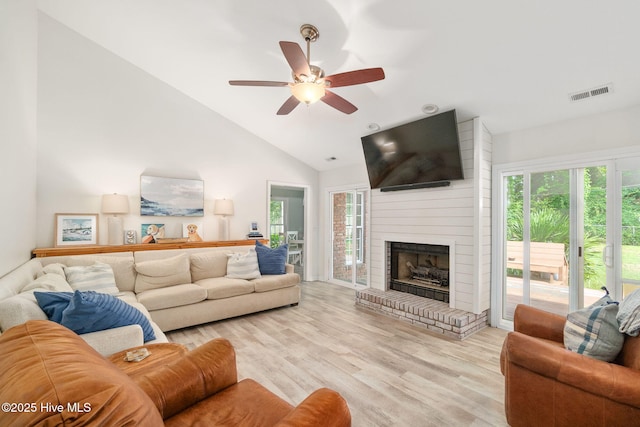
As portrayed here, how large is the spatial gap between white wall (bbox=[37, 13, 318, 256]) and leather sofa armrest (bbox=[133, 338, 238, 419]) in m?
3.36

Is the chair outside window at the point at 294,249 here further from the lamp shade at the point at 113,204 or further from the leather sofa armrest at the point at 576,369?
the leather sofa armrest at the point at 576,369

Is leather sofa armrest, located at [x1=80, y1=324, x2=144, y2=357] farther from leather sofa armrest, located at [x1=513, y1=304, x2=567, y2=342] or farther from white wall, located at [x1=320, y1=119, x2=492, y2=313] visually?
white wall, located at [x1=320, y1=119, x2=492, y2=313]

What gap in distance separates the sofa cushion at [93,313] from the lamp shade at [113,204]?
2.40 meters

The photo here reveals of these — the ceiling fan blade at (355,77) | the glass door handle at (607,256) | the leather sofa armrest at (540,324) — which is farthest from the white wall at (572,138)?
the ceiling fan blade at (355,77)

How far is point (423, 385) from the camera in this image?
220cm

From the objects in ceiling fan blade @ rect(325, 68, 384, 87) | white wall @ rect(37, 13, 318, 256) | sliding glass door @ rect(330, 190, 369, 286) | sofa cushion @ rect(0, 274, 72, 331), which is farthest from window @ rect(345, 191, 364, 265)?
sofa cushion @ rect(0, 274, 72, 331)

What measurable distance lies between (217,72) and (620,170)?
4.61 metres

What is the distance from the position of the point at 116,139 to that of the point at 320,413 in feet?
14.6

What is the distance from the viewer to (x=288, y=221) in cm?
734

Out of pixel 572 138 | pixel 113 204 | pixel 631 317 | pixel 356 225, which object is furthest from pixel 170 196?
pixel 572 138

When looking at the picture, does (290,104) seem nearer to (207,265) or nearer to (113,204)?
(207,265)

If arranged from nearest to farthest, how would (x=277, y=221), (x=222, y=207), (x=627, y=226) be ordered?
(x=627, y=226) → (x=222, y=207) → (x=277, y=221)

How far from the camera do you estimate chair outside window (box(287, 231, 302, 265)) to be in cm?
709

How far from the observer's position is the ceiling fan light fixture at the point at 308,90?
2.21m
